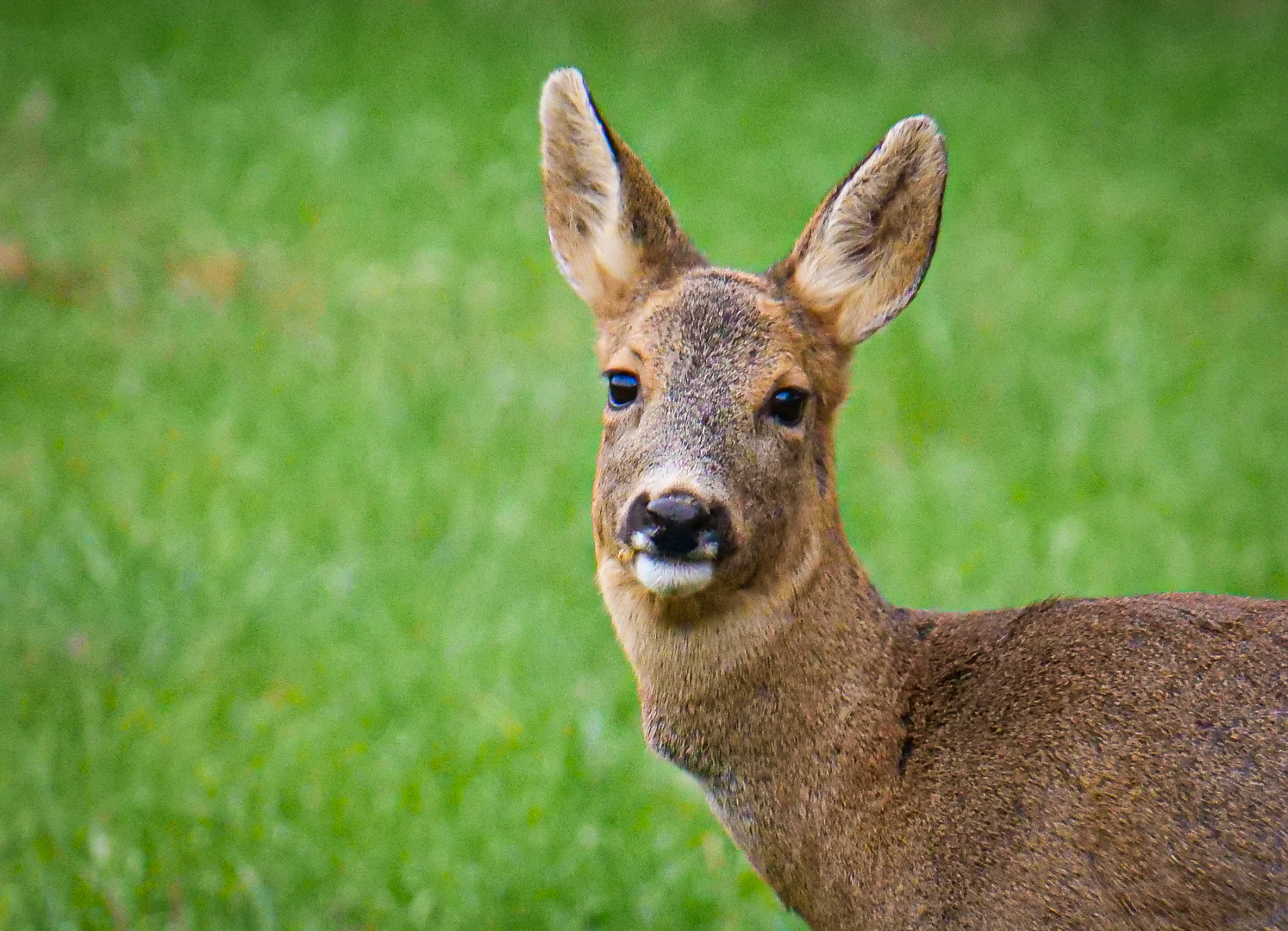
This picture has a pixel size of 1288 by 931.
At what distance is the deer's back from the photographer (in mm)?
3057

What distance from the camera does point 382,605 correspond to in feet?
20.0

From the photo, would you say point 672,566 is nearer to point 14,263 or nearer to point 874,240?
point 874,240

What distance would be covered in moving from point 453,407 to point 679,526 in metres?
4.41

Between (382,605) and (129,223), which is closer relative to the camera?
(382,605)

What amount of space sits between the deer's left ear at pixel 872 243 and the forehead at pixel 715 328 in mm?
131

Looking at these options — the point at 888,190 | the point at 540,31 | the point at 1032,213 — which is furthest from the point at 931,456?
the point at 540,31

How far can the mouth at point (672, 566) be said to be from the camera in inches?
125

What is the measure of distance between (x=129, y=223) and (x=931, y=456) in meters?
4.28

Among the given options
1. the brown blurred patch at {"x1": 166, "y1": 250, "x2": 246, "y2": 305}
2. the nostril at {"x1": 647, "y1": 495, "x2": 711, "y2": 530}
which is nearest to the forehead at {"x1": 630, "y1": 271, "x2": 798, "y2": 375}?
the nostril at {"x1": 647, "y1": 495, "x2": 711, "y2": 530}

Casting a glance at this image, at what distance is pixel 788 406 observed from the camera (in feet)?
11.6

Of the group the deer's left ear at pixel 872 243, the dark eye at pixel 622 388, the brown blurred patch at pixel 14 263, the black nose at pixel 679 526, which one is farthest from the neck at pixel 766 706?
the brown blurred patch at pixel 14 263

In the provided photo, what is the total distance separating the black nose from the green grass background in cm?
178

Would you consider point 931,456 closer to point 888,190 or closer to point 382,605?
point 382,605

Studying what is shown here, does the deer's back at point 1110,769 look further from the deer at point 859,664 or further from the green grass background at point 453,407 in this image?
the green grass background at point 453,407
